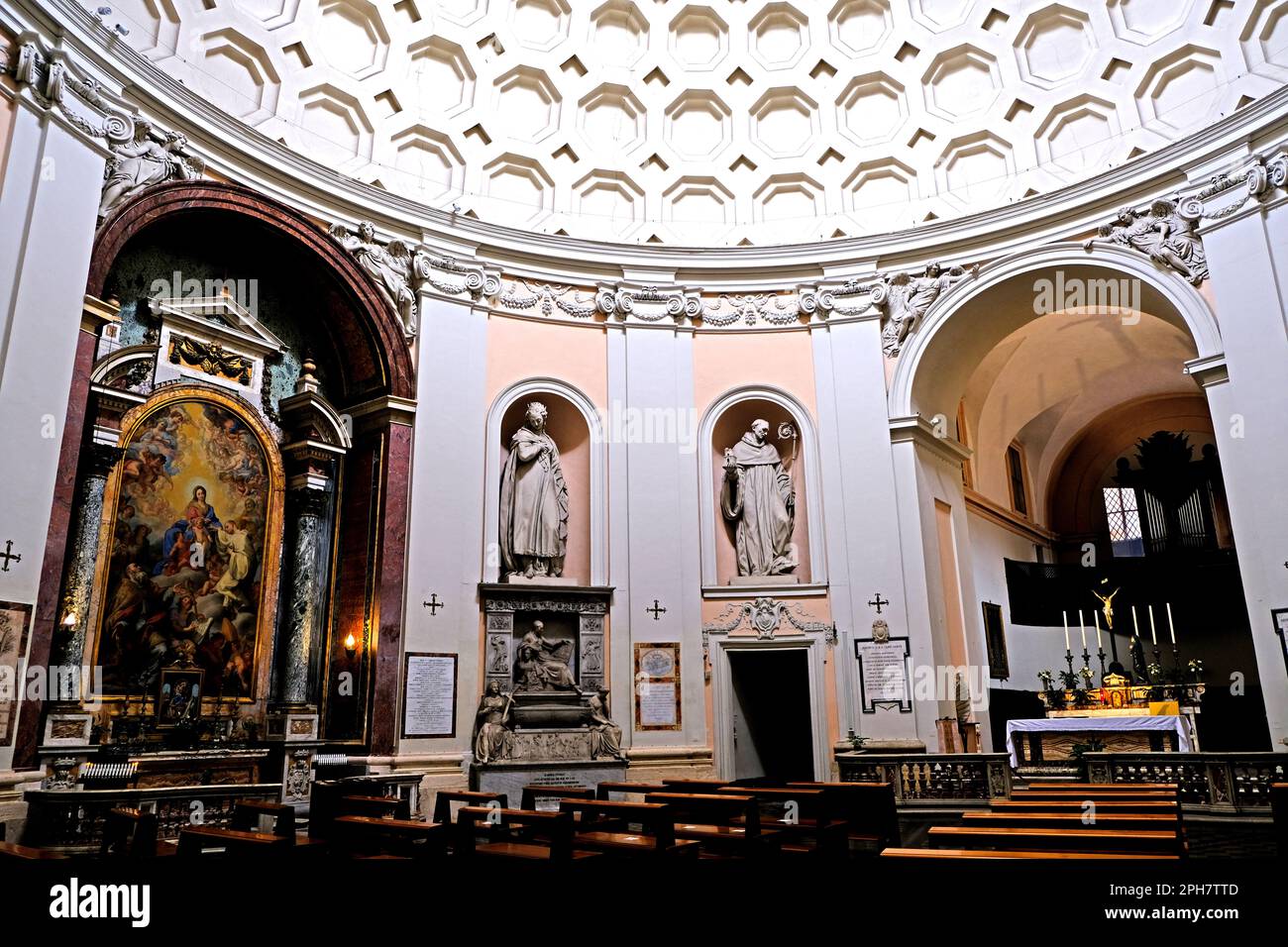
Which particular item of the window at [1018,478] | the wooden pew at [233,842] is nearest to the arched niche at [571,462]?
the wooden pew at [233,842]

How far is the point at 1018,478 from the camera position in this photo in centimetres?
2139

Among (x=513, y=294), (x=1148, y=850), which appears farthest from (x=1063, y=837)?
(x=513, y=294)

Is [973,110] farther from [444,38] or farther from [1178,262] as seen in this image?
[444,38]

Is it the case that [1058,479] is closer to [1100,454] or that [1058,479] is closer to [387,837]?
[1100,454]

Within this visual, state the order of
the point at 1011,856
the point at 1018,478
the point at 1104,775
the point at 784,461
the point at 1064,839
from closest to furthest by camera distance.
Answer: the point at 1011,856
the point at 1064,839
the point at 1104,775
the point at 784,461
the point at 1018,478

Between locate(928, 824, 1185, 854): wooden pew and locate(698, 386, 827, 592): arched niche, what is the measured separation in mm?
8636

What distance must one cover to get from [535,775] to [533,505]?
348 cm

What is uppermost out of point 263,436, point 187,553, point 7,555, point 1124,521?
point 1124,521

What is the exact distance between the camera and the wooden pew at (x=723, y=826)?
6.14 meters

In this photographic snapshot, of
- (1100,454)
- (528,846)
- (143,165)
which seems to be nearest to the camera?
(528,846)

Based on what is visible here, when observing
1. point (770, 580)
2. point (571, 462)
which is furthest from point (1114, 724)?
point (571, 462)

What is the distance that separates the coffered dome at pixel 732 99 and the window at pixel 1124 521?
1038 centimetres

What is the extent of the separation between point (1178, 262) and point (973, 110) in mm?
4019

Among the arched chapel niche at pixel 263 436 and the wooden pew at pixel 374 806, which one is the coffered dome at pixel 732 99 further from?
the wooden pew at pixel 374 806
